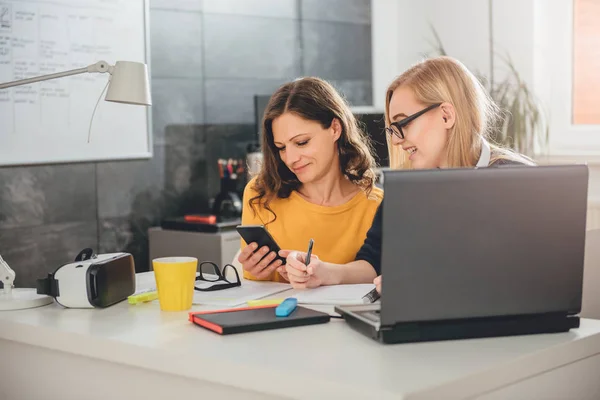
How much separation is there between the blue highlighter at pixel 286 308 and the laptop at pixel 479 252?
181mm

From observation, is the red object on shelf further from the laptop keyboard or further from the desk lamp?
the laptop keyboard

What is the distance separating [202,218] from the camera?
12.5ft

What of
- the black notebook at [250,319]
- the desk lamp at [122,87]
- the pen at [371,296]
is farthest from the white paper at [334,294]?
the desk lamp at [122,87]

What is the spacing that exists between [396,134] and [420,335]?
823 mm

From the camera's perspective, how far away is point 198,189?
13.4ft

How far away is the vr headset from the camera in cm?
175

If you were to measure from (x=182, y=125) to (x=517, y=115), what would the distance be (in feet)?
5.23

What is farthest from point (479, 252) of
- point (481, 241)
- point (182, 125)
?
point (182, 125)

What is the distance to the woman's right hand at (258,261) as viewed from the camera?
83.5 inches

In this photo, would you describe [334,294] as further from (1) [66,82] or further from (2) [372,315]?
(1) [66,82]

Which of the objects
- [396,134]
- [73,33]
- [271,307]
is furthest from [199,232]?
[271,307]

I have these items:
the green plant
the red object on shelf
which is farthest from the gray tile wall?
the green plant

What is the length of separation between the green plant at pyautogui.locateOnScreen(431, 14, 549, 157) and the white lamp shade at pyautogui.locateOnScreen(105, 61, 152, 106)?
2.25 meters

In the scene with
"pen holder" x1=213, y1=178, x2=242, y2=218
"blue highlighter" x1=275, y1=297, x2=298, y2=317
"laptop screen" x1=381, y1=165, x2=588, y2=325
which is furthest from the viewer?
"pen holder" x1=213, y1=178, x2=242, y2=218
